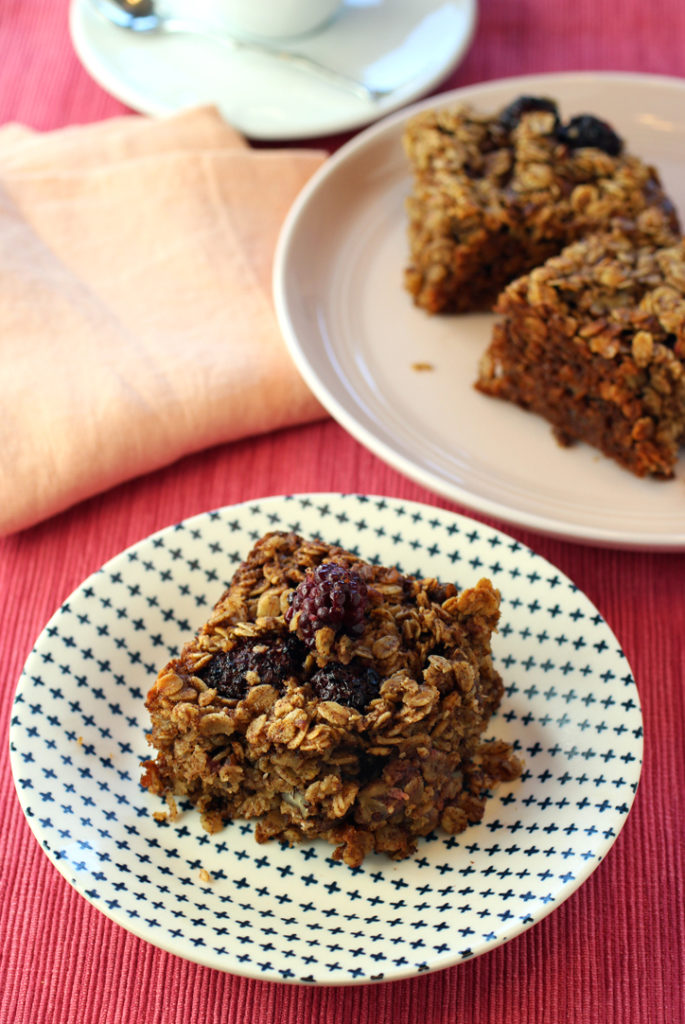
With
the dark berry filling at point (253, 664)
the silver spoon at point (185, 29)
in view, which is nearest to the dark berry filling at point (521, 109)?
the silver spoon at point (185, 29)

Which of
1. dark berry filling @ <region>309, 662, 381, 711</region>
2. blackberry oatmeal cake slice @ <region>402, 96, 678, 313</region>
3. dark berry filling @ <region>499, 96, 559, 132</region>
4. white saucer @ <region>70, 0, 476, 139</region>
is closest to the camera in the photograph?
dark berry filling @ <region>309, 662, 381, 711</region>

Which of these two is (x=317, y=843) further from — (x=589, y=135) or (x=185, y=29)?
(x=185, y=29)

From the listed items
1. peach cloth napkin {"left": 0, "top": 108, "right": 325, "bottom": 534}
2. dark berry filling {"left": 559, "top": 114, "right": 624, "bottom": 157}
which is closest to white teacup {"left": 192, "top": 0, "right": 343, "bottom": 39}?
peach cloth napkin {"left": 0, "top": 108, "right": 325, "bottom": 534}

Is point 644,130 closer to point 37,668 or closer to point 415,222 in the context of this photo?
point 415,222

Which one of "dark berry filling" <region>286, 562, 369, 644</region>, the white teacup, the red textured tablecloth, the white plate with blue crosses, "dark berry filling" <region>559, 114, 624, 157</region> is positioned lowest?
the red textured tablecloth

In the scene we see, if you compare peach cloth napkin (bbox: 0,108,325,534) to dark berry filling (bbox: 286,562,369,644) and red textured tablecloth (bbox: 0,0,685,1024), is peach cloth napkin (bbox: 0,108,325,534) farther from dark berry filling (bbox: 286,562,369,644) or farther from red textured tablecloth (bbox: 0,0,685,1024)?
dark berry filling (bbox: 286,562,369,644)

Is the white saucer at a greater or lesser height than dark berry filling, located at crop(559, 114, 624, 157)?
lesser
